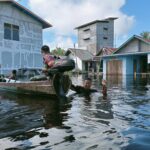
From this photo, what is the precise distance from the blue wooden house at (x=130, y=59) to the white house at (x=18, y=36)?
10502 mm

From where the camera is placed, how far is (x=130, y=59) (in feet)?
108

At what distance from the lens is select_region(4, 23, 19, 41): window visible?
915 inches

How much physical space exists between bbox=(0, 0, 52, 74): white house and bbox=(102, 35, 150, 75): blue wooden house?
1050cm

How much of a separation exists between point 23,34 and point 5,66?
385 centimetres

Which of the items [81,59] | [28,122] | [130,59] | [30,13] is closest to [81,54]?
[81,59]

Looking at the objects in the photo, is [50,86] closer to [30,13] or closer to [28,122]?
[28,122]

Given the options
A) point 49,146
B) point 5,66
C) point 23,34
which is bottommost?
point 49,146

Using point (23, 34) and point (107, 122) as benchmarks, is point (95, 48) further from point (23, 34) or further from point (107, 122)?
point (107, 122)

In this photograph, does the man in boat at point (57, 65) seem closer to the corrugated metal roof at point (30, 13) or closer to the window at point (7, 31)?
the window at point (7, 31)

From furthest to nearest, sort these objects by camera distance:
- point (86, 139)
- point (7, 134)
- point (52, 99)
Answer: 1. point (52, 99)
2. point (7, 134)
3. point (86, 139)

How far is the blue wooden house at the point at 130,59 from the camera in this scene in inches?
1201

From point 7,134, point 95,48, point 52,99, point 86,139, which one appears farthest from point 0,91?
point 95,48

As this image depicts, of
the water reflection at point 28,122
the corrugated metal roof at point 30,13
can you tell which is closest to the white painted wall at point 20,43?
the corrugated metal roof at point 30,13

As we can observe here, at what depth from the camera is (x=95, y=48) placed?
54.9m
